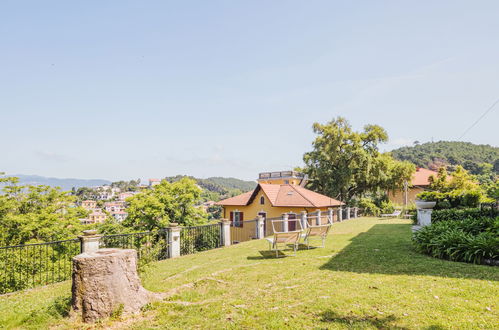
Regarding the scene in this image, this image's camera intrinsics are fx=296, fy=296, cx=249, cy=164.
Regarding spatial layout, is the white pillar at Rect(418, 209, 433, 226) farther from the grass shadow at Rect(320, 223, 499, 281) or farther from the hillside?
the hillside

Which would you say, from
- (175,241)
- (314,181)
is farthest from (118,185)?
(175,241)

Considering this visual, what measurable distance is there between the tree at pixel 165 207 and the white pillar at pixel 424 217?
20.6 meters

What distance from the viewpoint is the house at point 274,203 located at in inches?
1099

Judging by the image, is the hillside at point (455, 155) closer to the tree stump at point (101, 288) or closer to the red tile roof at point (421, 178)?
the red tile roof at point (421, 178)

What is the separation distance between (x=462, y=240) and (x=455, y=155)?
82.8 meters

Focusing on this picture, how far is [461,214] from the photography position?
9.98 metres

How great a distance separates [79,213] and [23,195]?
4.17 metres

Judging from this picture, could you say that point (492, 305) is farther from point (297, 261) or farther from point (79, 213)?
point (79, 213)

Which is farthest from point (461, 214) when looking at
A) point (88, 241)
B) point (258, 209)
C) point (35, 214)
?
point (35, 214)

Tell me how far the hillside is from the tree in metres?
60.8

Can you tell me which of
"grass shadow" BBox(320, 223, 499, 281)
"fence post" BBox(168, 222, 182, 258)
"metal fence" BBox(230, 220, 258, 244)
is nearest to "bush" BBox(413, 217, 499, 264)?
"grass shadow" BBox(320, 223, 499, 281)

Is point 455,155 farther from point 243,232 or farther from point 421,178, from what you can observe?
point 243,232

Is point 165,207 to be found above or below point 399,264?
above

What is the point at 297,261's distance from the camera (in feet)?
25.7
